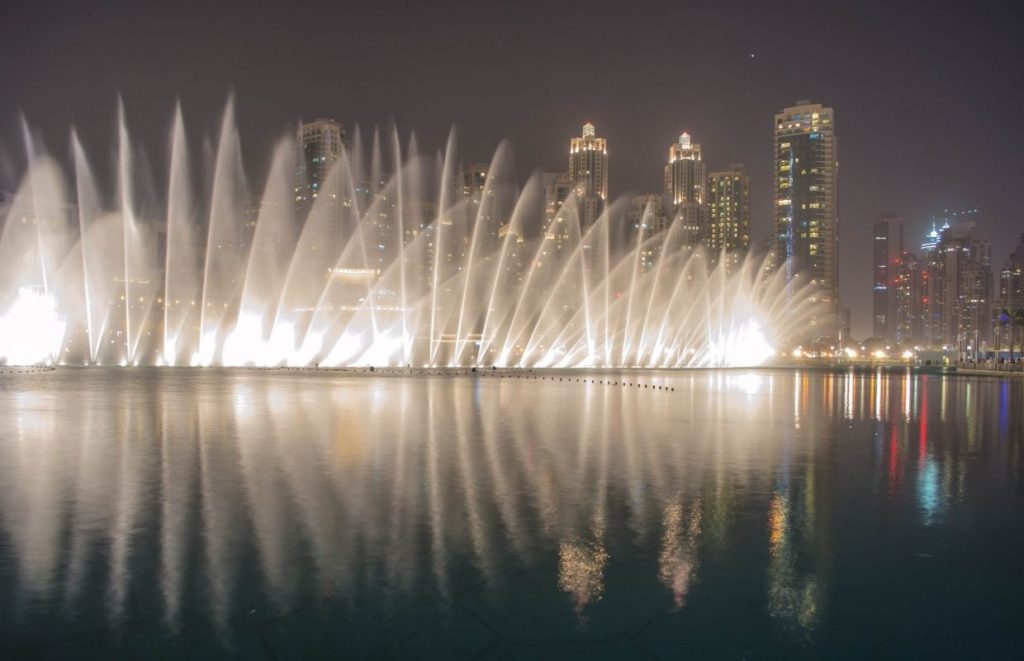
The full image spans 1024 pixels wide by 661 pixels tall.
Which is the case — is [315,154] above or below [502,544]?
above

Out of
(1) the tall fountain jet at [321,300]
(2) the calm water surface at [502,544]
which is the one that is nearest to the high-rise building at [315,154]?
(1) the tall fountain jet at [321,300]

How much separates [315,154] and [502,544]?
95680mm

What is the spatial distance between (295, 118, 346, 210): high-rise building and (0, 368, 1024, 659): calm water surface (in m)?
82.7

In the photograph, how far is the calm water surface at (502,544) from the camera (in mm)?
5645

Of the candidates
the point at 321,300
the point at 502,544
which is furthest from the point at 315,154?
the point at 502,544

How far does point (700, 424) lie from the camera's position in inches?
782

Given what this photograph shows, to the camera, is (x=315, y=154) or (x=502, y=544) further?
(x=315, y=154)

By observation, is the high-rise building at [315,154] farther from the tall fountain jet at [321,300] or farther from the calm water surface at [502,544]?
the calm water surface at [502,544]

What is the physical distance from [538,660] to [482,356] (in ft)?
266

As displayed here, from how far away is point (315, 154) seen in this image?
318 feet

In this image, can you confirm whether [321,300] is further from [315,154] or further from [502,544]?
[502,544]

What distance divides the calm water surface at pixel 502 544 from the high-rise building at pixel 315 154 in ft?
271

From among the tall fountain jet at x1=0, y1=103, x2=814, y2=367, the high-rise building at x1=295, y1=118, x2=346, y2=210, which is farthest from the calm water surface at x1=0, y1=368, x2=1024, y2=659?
the high-rise building at x1=295, y1=118, x2=346, y2=210

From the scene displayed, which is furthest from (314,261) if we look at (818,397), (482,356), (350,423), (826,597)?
(826,597)
